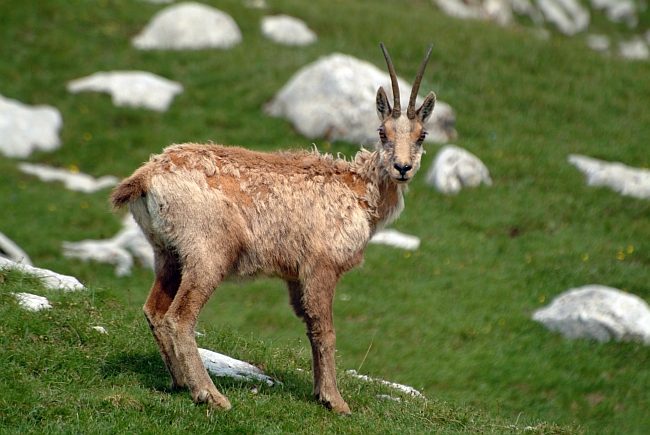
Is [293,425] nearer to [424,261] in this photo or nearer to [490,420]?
[490,420]

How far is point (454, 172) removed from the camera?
18.4 meters

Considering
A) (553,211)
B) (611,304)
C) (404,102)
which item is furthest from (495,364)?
(404,102)

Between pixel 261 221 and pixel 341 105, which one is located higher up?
pixel 261 221

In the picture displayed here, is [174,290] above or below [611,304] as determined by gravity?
above

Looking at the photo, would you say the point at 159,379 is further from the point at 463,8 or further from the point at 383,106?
the point at 463,8

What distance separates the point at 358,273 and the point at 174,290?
785cm

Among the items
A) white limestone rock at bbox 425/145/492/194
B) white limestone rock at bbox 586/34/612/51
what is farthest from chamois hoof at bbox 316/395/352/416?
white limestone rock at bbox 586/34/612/51

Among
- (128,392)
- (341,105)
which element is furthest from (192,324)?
(341,105)

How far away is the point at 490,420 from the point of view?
895 centimetres

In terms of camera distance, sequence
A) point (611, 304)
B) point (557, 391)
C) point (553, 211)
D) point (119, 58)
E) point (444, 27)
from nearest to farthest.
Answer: point (557, 391) < point (611, 304) < point (553, 211) < point (119, 58) < point (444, 27)

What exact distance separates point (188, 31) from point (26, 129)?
20.7ft

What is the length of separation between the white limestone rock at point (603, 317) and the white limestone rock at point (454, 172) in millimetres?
5285

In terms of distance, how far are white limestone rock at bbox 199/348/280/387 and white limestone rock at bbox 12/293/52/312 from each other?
186cm

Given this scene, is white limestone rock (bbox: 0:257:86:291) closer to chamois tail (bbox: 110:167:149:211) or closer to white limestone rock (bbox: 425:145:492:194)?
chamois tail (bbox: 110:167:149:211)
